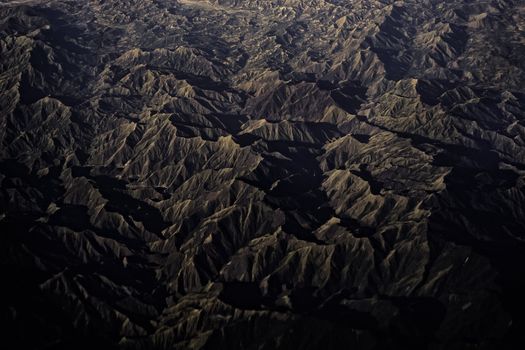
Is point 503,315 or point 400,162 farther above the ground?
point 503,315

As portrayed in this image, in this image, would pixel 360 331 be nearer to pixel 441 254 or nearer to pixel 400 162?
pixel 441 254

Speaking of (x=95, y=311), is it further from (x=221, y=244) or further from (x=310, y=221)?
(x=310, y=221)

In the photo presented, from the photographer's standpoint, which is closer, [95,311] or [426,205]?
[95,311]

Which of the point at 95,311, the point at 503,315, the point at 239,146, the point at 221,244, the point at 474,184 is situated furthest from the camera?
the point at 239,146

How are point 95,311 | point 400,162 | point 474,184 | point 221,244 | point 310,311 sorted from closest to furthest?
1. point 310,311
2. point 95,311
3. point 221,244
4. point 474,184
5. point 400,162

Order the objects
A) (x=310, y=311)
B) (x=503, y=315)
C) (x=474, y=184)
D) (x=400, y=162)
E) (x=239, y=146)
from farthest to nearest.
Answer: (x=239, y=146), (x=400, y=162), (x=474, y=184), (x=310, y=311), (x=503, y=315)

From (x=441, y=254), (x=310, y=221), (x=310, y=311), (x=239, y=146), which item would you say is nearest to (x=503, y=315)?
(x=441, y=254)

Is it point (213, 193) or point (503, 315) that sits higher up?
point (503, 315)

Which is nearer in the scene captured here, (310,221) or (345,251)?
(345,251)

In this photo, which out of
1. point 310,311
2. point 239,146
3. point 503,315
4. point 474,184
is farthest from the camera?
point 239,146
